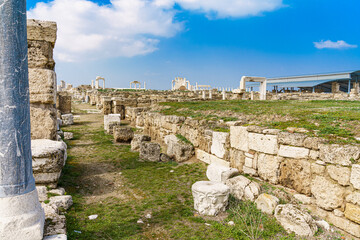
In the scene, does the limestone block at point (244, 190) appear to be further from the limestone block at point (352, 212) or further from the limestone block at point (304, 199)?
the limestone block at point (352, 212)

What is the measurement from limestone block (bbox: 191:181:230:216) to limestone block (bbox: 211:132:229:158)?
219 centimetres

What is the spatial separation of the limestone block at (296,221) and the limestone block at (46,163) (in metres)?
4.50

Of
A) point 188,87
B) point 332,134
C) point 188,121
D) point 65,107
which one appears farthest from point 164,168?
point 188,87

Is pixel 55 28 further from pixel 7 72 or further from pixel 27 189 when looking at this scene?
pixel 27 189

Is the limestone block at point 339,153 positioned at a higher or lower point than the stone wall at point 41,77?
lower

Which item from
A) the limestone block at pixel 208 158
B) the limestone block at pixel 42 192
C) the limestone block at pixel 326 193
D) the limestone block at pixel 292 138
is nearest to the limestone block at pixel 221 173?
the limestone block at pixel 208 158

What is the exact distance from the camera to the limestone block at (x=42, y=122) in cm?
581

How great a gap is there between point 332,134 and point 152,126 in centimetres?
842

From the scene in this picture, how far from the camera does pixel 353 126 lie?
193 inches

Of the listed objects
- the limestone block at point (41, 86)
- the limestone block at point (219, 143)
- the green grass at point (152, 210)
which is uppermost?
the limestone block at point (41, 86)

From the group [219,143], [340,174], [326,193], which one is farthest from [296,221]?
[219,143]

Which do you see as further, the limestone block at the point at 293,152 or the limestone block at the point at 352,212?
the limestone block at the point at 293,152

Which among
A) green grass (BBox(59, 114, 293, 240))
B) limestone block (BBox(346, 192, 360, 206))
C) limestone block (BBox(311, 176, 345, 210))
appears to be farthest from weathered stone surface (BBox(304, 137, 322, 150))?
green grass (BBox(59, 114, 293, 240))

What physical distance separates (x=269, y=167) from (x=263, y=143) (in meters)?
0.56
